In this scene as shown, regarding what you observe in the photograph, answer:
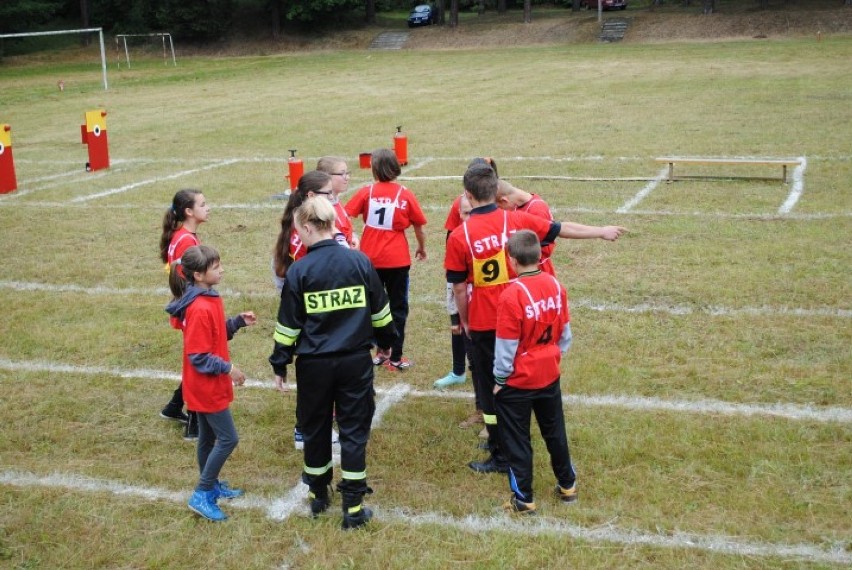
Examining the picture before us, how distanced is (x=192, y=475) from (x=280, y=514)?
871 mm

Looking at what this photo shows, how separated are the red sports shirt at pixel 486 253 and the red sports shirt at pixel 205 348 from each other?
1.53 metres

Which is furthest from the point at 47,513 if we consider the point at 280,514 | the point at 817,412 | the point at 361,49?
the point at 361,49

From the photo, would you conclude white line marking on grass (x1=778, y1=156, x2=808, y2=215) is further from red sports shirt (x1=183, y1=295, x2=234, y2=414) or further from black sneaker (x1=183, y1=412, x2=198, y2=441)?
red sports shirt (x1=183, y1=295, x2=234, y2=414)

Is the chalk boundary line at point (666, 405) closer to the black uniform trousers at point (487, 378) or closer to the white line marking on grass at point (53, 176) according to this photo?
the black uniform trousers at point (487, 378)

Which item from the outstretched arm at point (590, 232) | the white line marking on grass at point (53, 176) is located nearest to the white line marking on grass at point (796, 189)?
the outstretched arm at point (590, 232)

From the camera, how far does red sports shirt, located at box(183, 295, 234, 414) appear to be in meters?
5.37

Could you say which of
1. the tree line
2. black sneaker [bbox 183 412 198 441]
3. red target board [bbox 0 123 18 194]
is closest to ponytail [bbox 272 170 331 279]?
black sneaker [bbox 183 412 198 441]

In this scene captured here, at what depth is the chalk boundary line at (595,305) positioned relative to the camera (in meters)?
8.76

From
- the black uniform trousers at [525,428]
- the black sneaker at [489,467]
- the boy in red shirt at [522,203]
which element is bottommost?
the black sneaker at [489,467]

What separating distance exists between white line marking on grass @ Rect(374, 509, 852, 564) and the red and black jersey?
81cm

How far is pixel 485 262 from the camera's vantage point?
5965mm

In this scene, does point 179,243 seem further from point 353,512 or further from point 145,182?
point 145,182

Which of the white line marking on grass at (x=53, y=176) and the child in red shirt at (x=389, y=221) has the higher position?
the child in red shirt at (x=389, y=221)

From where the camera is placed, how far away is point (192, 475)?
609cm
